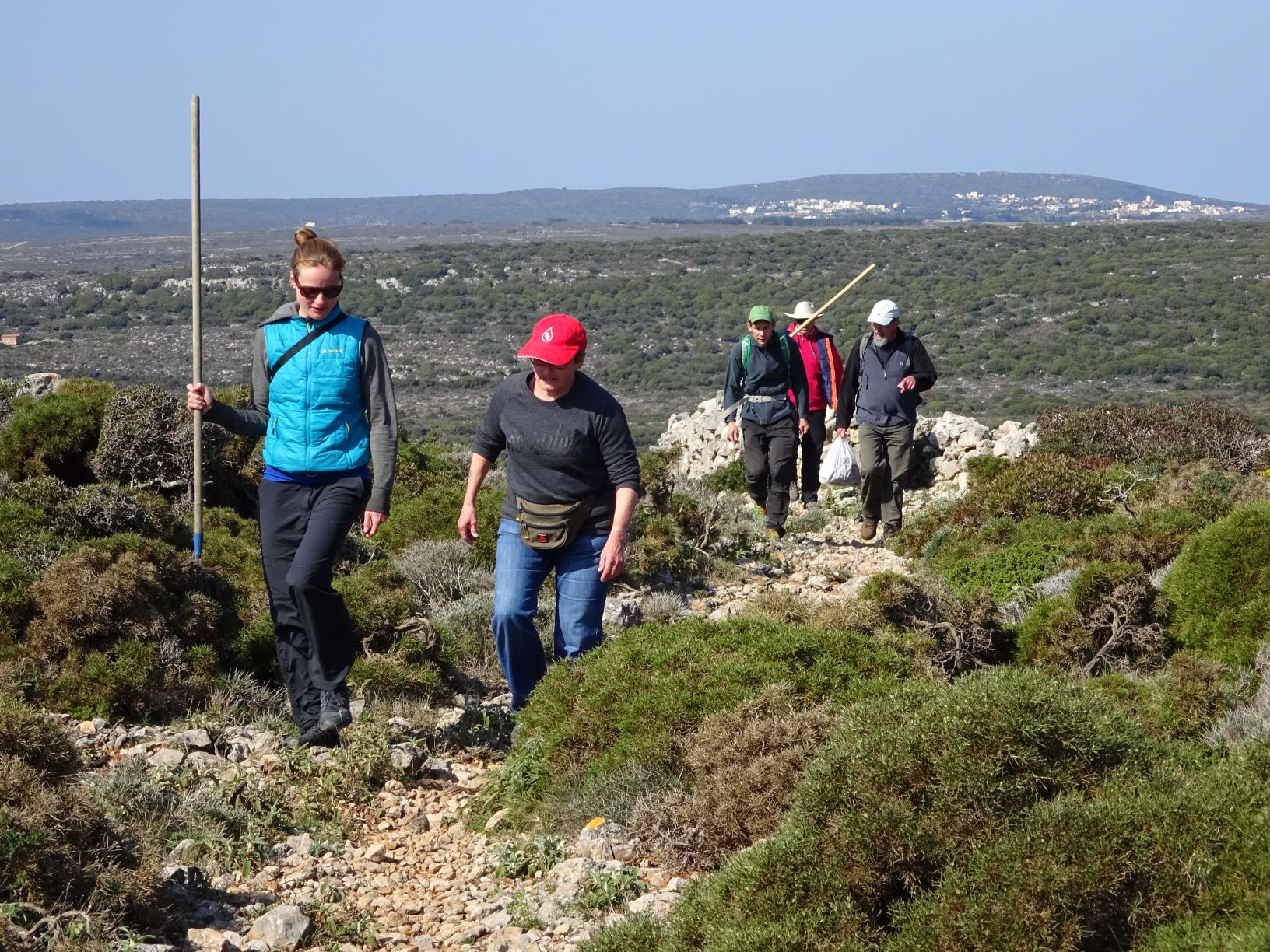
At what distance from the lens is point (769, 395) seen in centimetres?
1069

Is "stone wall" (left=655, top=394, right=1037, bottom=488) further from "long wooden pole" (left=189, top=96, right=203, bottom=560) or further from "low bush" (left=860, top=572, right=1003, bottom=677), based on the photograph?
"long wooden pole" (left=189, top=96, right=203, bottom=560)

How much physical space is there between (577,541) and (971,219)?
653ft

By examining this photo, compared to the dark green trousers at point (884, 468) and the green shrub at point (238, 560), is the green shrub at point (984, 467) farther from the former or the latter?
the green shrub at point (238, 560)

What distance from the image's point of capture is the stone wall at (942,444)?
14.6 m

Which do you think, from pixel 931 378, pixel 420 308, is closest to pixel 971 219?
pixel 420 308

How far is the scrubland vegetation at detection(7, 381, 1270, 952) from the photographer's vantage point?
3.23 metres

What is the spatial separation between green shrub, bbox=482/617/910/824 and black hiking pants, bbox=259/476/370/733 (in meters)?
0.83

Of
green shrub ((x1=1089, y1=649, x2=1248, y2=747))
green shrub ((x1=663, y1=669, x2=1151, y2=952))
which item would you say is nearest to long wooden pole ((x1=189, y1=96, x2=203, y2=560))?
green shrub ((x1=663, y1=669, x2=1151, y2=952))

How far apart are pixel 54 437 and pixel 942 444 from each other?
9.35 m

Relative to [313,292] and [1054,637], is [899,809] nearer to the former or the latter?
[313,292]

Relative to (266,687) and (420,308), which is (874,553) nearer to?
(266,687)

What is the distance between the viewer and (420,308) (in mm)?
70938

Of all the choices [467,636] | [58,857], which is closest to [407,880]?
[58,857]

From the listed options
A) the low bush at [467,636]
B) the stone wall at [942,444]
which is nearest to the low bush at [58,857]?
the low bush at [467,636]
